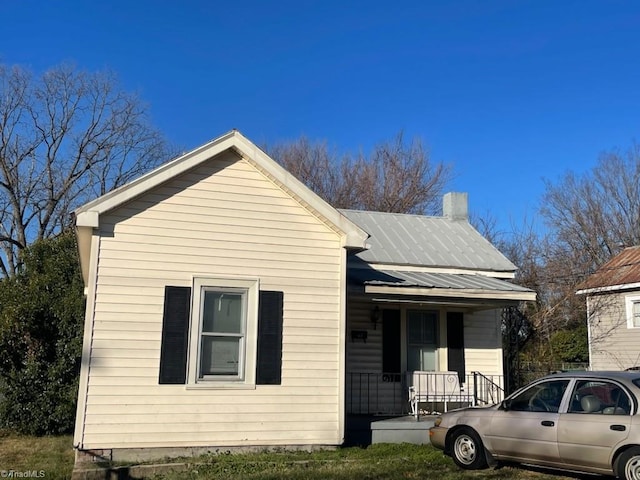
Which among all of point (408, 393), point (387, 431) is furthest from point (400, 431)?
point (408, 393)

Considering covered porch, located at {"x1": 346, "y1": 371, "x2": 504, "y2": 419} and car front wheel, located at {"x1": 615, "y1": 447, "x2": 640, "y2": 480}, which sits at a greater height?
covered porch, located at {"x1": 346, "y1": 371, "x2": 504, "y2": 419}

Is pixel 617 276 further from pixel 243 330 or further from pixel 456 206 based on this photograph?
pixel 243 330

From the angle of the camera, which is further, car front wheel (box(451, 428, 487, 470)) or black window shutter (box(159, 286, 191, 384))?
black window shutter (box(159, 286, 191, 384))

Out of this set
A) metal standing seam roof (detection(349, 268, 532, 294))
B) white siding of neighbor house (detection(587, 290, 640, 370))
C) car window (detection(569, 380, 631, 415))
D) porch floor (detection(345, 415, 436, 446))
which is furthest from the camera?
white siding of neighbor house (detection(587, 290, 640, 370))

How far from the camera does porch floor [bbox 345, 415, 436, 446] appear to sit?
33.7 feet

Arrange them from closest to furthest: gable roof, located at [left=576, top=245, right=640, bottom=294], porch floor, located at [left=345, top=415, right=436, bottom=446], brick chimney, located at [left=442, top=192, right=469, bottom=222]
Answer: porch floor, located at [left=345, top=415, right=436, bottom=446], brick chimney, located at [left=442, top=192, right=469, bottom=222], gable roof, located at [left=576, top=245, right=640, bottom=294]

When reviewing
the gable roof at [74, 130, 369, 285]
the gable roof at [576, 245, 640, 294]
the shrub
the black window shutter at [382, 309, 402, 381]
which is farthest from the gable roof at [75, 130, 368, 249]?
the gable roof at [576, 245, 640, 294]

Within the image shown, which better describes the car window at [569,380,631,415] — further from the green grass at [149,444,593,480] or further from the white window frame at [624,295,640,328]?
the white window frame at [624,295,640,328]

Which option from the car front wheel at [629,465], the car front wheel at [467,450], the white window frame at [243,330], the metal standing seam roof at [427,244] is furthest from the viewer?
the metal standing seam roof at [427,244]

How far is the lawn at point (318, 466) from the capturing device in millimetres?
7875

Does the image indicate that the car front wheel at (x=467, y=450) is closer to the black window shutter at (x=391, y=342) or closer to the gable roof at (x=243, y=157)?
the gable roof at (x=243, y=157)

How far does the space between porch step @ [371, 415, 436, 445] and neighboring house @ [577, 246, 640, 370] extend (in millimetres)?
13009

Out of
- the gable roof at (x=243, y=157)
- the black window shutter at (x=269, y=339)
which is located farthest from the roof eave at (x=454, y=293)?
the black window shutter at (x=269, y=339)

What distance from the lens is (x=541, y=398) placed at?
8.18 m
